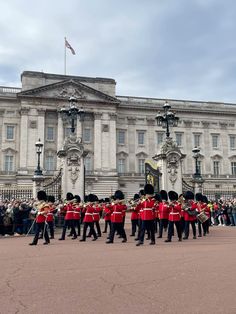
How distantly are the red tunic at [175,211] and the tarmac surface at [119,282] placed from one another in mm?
2913

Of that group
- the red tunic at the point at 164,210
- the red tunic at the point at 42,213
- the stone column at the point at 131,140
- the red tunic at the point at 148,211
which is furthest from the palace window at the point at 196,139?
the red tunic at the point at 42,213

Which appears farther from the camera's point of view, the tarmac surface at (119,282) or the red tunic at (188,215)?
the red tunic at (188,215)

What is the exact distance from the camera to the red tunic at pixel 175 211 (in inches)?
524

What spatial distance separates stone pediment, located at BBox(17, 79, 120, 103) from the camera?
4922 cm

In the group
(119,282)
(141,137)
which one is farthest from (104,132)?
(119,282)

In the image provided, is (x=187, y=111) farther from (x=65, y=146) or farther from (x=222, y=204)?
(x=65, y=146)

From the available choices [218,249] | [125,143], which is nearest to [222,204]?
[218,249]

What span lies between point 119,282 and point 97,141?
45093mm

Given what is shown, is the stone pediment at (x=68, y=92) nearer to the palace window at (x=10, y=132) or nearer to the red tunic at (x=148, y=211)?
the palace window at (x=10, y=132)

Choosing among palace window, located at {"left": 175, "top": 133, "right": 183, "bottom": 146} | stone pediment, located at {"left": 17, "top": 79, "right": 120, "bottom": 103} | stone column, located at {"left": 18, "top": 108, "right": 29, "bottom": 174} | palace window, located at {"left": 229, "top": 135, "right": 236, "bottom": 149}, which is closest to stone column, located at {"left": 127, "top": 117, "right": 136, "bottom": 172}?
stone pediment, located at {"left": 17, "top": 79, "right": 120, "bottom": 103}

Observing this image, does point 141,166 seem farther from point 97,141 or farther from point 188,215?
point 188,215

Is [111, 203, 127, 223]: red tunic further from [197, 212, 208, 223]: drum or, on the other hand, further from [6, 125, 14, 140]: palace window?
[6, 125, 14, 140]: palace window

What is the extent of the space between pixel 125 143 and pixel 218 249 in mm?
43045

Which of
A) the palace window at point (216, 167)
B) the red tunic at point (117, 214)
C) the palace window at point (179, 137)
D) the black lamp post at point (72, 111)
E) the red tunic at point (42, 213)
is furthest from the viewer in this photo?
the palace window at point (216, 167)
